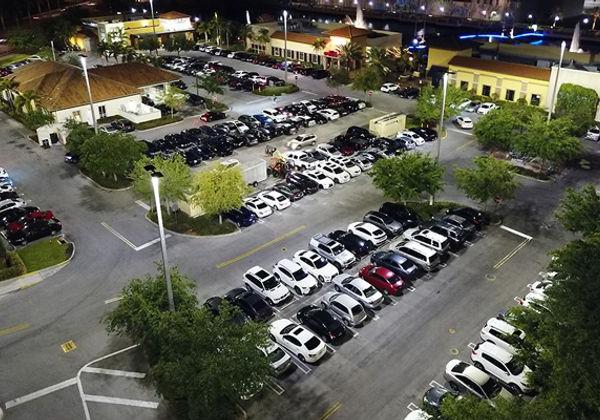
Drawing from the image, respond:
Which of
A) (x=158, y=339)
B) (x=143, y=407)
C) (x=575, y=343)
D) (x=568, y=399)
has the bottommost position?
(x=143, y=407)

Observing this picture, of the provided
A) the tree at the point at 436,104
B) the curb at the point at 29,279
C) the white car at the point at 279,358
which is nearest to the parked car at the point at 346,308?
the white car at the point at 279,358

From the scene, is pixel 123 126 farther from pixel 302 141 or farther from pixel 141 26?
pixel 141 26

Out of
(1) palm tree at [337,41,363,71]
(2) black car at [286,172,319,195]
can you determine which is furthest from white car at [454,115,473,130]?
(1) palm tree at [337,41,363,71]

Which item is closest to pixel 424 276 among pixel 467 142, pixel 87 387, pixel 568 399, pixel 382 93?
pixel 568 399

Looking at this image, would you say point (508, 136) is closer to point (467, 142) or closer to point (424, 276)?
point (467, 142)

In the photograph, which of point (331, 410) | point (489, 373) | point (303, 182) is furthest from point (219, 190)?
point (489, 373)

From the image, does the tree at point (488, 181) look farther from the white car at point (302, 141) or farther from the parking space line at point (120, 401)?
the parking space line at point (120, 401)
